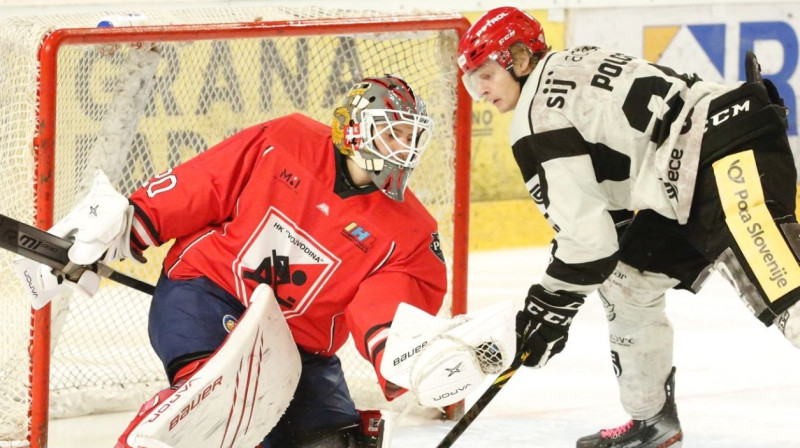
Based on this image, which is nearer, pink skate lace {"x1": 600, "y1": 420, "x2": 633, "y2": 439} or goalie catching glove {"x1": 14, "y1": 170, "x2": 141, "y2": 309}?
goalie catching glove {"x1": 14, "y1": 170, "x2": 141, "y2": 309}

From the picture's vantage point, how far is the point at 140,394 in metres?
3.75

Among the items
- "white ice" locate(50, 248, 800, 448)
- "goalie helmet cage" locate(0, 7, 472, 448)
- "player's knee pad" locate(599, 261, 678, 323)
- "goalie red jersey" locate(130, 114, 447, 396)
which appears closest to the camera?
"goalie red jersey" locate(130, 114, 447, 396)

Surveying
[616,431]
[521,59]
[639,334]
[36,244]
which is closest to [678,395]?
[616,431]

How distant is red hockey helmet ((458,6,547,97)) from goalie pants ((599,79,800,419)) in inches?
18.1

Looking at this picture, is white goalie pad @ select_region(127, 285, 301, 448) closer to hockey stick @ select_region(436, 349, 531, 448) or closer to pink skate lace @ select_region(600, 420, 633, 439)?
hockey stick @ select_region(436, 349, 531, 448)

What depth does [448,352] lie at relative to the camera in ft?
7.91

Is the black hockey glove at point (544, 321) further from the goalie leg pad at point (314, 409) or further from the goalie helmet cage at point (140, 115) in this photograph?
the goalie helmet cage at point (140, 115)

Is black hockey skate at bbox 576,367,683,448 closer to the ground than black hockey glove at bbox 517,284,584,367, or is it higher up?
closer to the ground

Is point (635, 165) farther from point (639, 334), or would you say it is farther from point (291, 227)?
point (291, 227)

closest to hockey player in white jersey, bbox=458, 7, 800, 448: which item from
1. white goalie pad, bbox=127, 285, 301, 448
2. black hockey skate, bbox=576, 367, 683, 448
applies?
black hockey skate, bbox=576, 367, 683, 448

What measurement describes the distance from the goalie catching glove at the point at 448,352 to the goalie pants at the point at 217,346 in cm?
44

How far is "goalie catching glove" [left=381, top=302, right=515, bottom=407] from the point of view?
242cm

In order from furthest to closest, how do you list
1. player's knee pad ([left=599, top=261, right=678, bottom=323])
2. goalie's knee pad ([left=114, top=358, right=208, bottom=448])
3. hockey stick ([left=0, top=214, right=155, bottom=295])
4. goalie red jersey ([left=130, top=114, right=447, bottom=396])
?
player's knee pad ([left=599, top=261, right=678, bottom=323]) → goalie red jersey ([left=130, top=114, right=447, bottom=396]) → hockey stick ([left=0, top=214, right=155, bottom=295]) → goalie's knee pad ([left=114, top=358, right=208, bottom=448])

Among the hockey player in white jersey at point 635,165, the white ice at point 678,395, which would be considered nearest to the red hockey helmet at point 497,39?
the hockey player in white jersey at point 635,165
